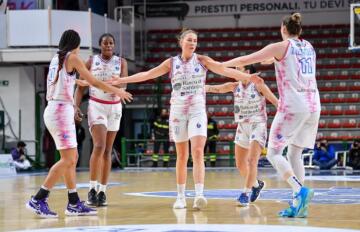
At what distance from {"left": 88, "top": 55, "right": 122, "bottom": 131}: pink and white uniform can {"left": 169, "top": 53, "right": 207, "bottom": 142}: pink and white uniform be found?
93 cm

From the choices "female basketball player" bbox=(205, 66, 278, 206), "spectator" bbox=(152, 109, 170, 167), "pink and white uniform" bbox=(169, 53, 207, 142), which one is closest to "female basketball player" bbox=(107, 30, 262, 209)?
"pink and white uniform" bbox=(169, 53, 207, 142)

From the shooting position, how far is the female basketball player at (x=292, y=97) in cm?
822

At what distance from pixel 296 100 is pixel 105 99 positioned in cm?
283

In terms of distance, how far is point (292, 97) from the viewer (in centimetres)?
823

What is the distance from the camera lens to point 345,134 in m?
26.1

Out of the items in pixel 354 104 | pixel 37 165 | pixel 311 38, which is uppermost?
pixel 311 38

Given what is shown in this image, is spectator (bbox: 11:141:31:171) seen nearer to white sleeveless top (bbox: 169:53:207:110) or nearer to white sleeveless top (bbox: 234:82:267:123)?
white sleeveless top (bbox: 234:82:267:123)

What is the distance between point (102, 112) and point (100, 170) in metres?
0.73

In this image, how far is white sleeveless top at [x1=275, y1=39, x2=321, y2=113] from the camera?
27.0 feet

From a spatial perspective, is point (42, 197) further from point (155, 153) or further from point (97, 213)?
point (155, 153)

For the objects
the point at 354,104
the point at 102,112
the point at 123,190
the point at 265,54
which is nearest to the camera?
the point at 265,54

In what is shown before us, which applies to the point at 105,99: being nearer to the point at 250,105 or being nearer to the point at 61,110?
the point at 61,110

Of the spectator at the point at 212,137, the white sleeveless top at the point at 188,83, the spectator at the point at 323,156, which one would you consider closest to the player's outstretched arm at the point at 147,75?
the white sleeveless top at the point at 188,83

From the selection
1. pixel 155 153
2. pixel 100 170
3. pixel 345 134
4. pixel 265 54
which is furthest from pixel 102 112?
pixel 345 134
